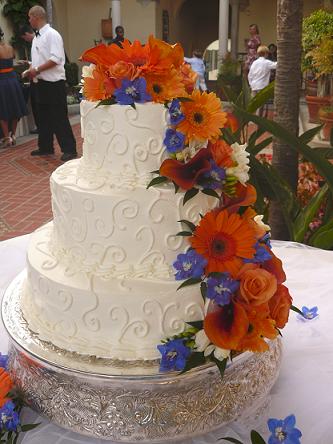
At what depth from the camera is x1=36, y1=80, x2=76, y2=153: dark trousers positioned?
614 cm

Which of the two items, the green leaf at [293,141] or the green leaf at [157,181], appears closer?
the green leaf at [157,181]

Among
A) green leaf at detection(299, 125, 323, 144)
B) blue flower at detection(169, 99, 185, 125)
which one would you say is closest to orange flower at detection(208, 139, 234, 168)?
blue flower at detection(169, 99, 185, 125)

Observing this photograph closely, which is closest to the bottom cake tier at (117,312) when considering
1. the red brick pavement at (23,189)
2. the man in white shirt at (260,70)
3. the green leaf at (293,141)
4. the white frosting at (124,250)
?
the white frosting at (124,250)

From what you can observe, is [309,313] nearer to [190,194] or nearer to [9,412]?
[190,194]

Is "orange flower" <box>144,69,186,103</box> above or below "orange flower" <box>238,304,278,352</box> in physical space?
above

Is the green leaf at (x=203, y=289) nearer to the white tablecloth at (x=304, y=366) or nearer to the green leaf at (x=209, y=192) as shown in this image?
the green leaf at (x=209, y=192)

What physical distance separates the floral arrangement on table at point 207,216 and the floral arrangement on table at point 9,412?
1.26ft

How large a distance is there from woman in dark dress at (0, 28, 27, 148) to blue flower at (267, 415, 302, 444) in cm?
656

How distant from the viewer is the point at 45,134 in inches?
260

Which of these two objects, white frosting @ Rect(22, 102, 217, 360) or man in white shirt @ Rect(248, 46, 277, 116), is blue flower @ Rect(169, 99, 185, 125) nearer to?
white frosting @ Rect(22, 102, 217, 360)

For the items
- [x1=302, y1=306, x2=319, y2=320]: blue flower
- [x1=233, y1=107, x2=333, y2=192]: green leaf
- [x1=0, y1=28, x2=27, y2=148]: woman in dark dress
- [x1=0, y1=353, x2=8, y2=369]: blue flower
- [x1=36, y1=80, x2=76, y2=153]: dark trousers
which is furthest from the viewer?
[x1=0, y1=28, x2=27, y2=148]: woman in dark dress

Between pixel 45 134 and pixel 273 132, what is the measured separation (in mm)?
4713

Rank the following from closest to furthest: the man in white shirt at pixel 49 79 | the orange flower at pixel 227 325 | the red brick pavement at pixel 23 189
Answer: the orange flower at pixel 227 325, the red brick pavement at pixel 23 189, the man in white shirt at pixel 49 79

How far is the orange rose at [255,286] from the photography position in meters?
1.19
